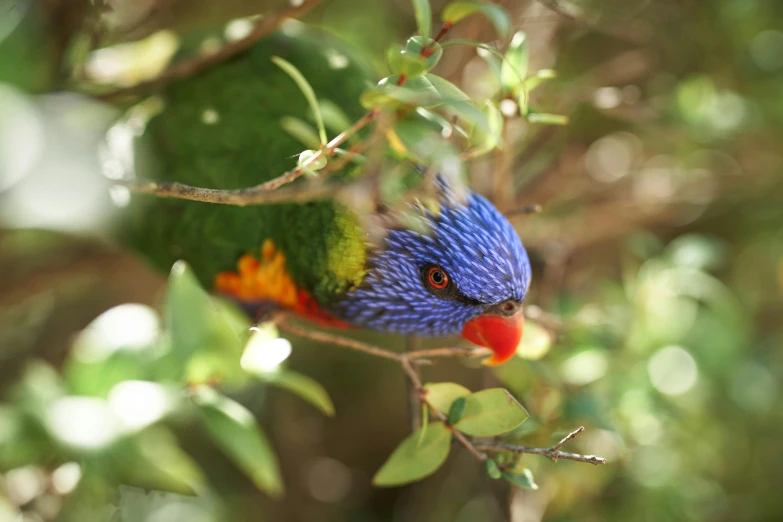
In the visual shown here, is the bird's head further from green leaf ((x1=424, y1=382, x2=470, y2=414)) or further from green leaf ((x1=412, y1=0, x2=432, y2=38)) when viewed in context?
green leaf ((x1=412, y1=0, x2=432, y2=38))

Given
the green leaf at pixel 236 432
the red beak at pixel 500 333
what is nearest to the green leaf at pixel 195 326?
the green leaf at pixel 236 432

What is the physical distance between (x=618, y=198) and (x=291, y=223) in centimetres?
135

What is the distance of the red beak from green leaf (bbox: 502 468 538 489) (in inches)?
11.0

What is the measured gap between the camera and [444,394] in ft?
4.02

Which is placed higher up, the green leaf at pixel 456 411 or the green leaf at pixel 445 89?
the green leaf at pixel 445 89

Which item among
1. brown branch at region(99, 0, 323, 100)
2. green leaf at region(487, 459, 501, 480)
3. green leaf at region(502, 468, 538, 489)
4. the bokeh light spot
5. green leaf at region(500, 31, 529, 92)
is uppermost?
green leaf at region(500, 31, 529, 92)

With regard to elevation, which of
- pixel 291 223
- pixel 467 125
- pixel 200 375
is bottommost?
pixel 200 375

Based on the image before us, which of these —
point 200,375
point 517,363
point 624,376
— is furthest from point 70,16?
point 624,376

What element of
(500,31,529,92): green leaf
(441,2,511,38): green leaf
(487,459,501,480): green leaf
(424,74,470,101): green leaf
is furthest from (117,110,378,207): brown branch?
(487,459,501,480): green leaf

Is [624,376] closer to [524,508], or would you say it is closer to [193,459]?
[524,508]

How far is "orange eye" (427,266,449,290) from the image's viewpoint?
1.39 m

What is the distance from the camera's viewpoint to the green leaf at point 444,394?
121 centimetres

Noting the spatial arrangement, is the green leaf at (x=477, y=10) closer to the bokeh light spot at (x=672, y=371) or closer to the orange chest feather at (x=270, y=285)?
the orange chest feather at (x=270, y=285)

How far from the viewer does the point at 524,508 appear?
1767mm
